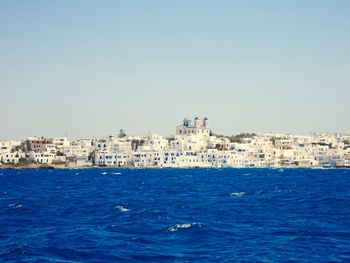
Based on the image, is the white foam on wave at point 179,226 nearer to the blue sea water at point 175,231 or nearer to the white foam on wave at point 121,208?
the blue sea water at point 175,231

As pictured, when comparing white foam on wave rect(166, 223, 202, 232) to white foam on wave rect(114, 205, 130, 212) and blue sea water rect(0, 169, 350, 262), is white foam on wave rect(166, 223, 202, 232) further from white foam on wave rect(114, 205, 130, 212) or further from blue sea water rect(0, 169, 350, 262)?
white foam on wave rect(114, 205, 130, 212)

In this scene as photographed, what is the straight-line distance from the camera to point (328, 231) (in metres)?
39.6

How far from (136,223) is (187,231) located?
556cm

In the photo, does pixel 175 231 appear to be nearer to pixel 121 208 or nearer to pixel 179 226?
pixel 179 226

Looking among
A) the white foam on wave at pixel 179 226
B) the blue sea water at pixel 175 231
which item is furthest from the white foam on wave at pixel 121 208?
the white foam on wave at pixel 179 226

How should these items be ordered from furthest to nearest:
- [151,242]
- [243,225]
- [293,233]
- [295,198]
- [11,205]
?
[295,198] < [11,205] < [243,225] < [293,233] < [151,242]

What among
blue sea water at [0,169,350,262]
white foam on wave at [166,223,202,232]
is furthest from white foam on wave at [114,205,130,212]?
white foam on wave at [166,223,202,232]

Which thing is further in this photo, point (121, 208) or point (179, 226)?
point (121, 208)

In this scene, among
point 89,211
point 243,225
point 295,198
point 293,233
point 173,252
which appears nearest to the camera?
point 173,252

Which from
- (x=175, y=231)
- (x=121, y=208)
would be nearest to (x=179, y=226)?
(x=175, y=231)

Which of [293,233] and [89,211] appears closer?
[293,233]

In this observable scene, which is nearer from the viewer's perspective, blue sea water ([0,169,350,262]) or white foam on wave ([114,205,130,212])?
blue sea water ([0,169,350,262])

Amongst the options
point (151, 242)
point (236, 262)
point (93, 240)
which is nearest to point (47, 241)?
point (93, 240)

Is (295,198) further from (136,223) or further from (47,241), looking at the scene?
(47,241)
